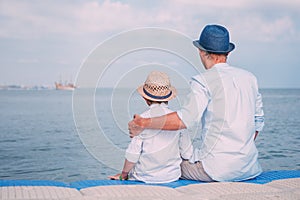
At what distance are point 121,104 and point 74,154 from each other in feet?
18.3

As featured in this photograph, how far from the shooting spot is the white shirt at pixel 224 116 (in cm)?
353

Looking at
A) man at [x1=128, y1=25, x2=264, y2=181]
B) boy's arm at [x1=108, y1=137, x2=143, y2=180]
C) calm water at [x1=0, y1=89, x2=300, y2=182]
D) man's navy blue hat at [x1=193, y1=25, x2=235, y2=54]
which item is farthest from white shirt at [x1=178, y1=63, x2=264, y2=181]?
calm water at [x1=0, y1=89, x2=300, y2=182]

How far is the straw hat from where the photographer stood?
3736mm

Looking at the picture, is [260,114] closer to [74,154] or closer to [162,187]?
[162,187]

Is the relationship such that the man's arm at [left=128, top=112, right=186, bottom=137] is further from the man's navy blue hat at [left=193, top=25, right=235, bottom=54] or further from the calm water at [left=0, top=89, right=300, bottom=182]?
the man's navy blue hat at [left=193, top=25, right=235, bottom=54]

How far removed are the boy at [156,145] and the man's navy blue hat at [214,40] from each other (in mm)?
421

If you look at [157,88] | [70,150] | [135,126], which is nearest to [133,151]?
[135,126]

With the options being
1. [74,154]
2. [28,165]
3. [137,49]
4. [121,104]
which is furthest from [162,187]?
[74,154]

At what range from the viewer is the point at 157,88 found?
3742mm

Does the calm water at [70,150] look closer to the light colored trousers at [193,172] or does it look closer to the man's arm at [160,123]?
the man's arm at [160,123]

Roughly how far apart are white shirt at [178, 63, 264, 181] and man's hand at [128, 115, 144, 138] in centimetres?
33

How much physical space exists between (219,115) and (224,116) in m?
0.04

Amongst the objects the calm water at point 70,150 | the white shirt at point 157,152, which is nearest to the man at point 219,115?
the white shirt at point 157,152

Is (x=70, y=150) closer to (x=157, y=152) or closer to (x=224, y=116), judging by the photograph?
(x=157, y=152)
